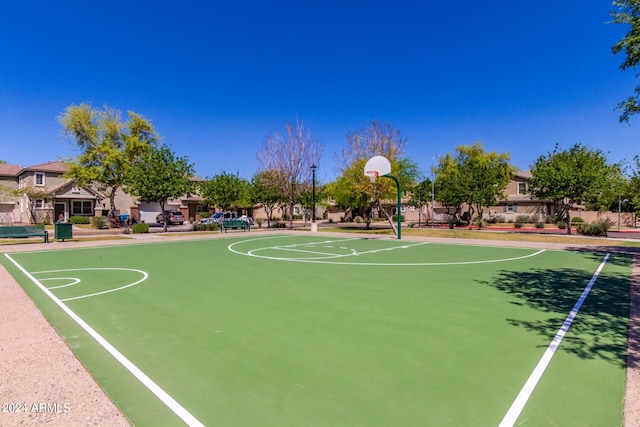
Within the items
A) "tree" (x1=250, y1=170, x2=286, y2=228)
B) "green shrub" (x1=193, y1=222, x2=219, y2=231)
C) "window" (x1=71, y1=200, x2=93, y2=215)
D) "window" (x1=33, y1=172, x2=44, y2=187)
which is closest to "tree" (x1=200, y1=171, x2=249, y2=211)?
"tree" (x1=250, y1=170, x2=286, y2=228)

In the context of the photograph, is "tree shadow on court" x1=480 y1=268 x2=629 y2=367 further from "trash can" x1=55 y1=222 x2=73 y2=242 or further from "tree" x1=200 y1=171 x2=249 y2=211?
"tree" x1=200 y1=171 x2=249 y2=211

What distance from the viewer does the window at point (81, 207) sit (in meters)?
42.8

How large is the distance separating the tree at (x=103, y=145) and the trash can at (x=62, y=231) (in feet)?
52.3

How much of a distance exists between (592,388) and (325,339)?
129 inches

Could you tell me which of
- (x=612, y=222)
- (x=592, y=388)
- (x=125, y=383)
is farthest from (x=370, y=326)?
(x=612, y=222)

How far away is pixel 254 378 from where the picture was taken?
424 centimetres

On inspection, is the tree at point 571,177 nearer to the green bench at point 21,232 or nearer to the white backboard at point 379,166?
the white backboard at point 379,166

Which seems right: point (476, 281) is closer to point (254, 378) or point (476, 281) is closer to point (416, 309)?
point (416, 309)

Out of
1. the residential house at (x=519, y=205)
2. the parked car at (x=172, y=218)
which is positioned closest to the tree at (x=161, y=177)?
the parked car at (x=172, y=218)

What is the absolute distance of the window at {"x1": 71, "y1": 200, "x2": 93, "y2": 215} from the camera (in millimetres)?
42844

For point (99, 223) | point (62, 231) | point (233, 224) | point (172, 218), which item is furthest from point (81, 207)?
point (62, 231)

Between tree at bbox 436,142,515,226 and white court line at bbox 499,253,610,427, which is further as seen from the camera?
tree at bbox 436,142,515,226

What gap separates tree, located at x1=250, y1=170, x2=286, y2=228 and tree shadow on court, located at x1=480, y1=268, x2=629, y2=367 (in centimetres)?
2849

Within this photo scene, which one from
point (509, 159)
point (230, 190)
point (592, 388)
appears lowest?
point (592, 388)
